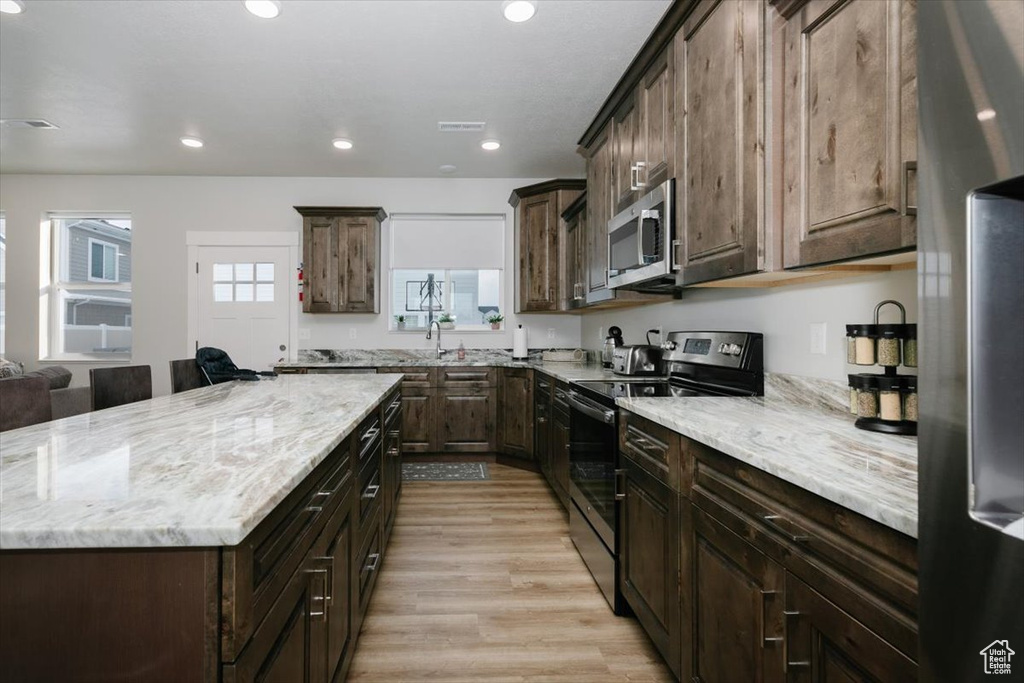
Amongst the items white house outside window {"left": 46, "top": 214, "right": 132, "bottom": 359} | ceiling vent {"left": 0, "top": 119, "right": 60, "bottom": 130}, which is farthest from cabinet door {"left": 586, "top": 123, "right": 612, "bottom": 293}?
white house outside window {"left": 46, "top": 214, "right": 132, "bottom": 359}

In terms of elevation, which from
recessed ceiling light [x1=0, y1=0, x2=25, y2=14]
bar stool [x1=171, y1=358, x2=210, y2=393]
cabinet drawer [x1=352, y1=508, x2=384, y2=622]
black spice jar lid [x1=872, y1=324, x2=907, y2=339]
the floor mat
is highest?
recessed ceiling light [x1=0, y1=0, x2=25, y2=14]

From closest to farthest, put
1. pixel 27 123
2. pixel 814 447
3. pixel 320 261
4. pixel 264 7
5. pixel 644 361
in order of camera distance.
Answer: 1. pixel 814 447
2. pixel 264 7
3. pixel 644 361
4. pixel 27 123
5. pixel 320 261

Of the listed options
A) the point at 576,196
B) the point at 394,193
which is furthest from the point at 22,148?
the point at 576,196

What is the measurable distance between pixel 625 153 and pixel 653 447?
5.52 feet

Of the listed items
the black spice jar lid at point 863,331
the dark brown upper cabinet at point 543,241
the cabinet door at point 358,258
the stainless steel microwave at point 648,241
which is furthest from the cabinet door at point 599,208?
the cabinet door at point 358,258

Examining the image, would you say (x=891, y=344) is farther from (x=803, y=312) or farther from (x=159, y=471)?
(x=159, y=471)

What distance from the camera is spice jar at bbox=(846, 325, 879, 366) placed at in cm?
135

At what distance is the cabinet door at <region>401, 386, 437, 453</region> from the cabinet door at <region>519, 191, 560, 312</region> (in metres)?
1.29

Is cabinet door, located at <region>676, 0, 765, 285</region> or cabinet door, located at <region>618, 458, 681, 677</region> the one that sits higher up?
cabinet door, located at <region>676, 0, 765, 285</region>

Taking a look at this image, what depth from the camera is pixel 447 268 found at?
537cm

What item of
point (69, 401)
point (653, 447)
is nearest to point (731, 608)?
point (653, 447)

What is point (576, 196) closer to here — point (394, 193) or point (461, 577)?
point (394, 193)

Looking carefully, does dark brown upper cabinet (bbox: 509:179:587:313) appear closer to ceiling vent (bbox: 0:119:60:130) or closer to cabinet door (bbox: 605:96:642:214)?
cabinet door (bbox: 605:96:642:214)

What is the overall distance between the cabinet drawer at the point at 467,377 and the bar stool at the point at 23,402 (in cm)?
310
